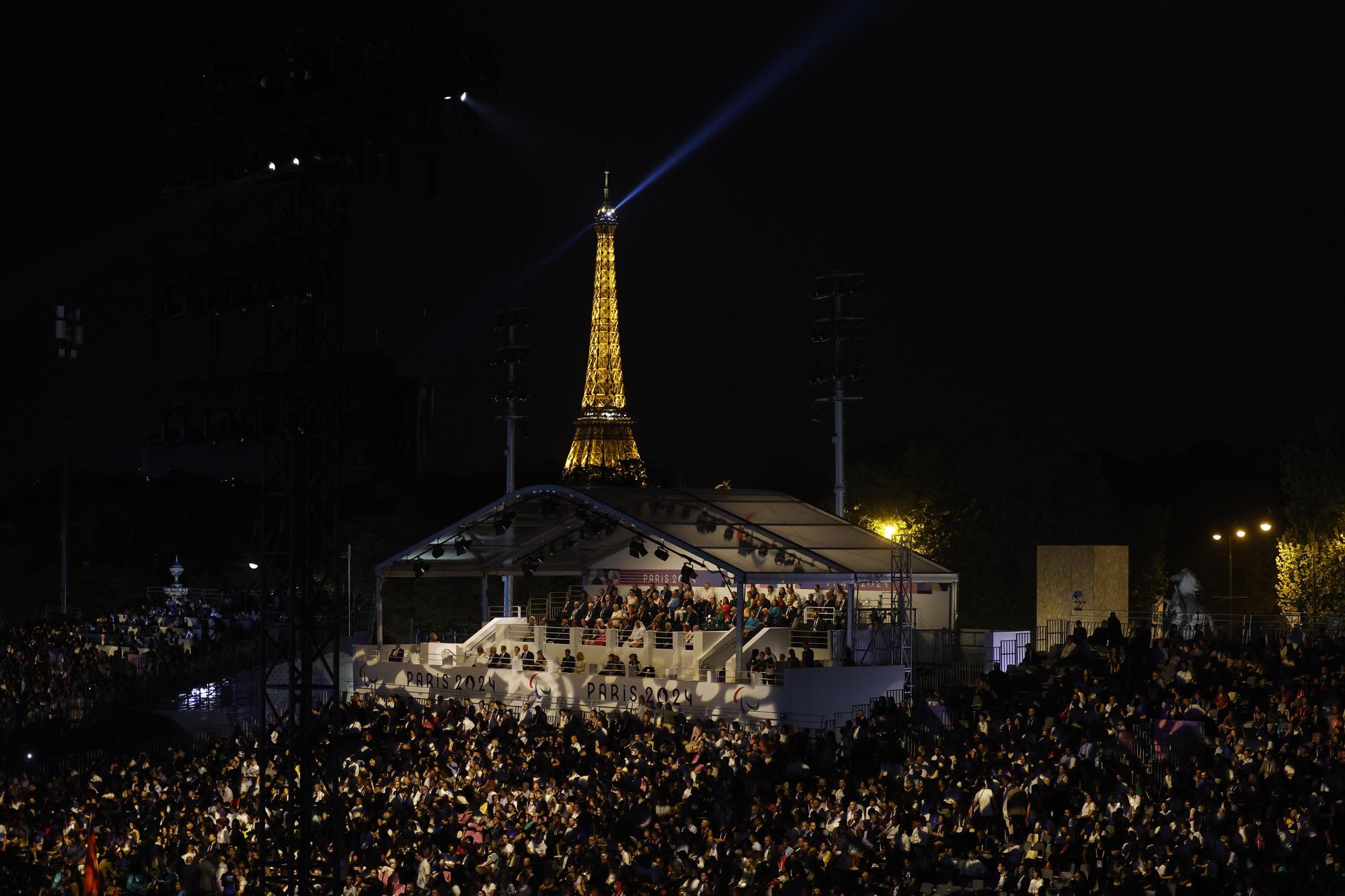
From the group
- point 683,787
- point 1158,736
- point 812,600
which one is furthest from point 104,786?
point 1158,736

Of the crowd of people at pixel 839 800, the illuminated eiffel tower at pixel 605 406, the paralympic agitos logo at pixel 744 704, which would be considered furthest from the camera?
the illuminated eiffel tower at pixel 605 406

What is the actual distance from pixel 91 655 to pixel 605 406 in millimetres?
A: 33819

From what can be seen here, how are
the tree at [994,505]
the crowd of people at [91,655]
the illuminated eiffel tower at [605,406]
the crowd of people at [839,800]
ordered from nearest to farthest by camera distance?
the crowd of people at [839,800]
the crowd of people at [91,655]
the tree at [994,505]
the illuminated eiffel tower at [605,406]

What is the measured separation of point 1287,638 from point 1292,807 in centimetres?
826

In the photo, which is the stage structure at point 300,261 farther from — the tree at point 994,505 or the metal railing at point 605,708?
the tree at point 994,505

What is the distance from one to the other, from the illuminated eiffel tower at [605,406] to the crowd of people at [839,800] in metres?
38.1

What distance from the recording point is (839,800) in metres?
22.2

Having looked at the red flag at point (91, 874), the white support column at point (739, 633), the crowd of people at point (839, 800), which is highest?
the white support column at point (739, 633)

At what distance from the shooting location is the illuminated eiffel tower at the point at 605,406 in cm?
6681

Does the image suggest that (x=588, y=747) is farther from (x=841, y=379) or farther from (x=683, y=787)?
(x=841, y=379)

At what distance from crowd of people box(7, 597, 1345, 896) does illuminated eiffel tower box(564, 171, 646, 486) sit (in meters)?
38.1

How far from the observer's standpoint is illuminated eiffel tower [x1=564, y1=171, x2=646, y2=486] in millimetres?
66812

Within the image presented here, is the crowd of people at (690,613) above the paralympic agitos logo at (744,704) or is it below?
above

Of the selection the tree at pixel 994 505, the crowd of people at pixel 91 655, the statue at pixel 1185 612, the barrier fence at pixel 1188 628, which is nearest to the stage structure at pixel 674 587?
the barrier fence at pixel 1188 628
